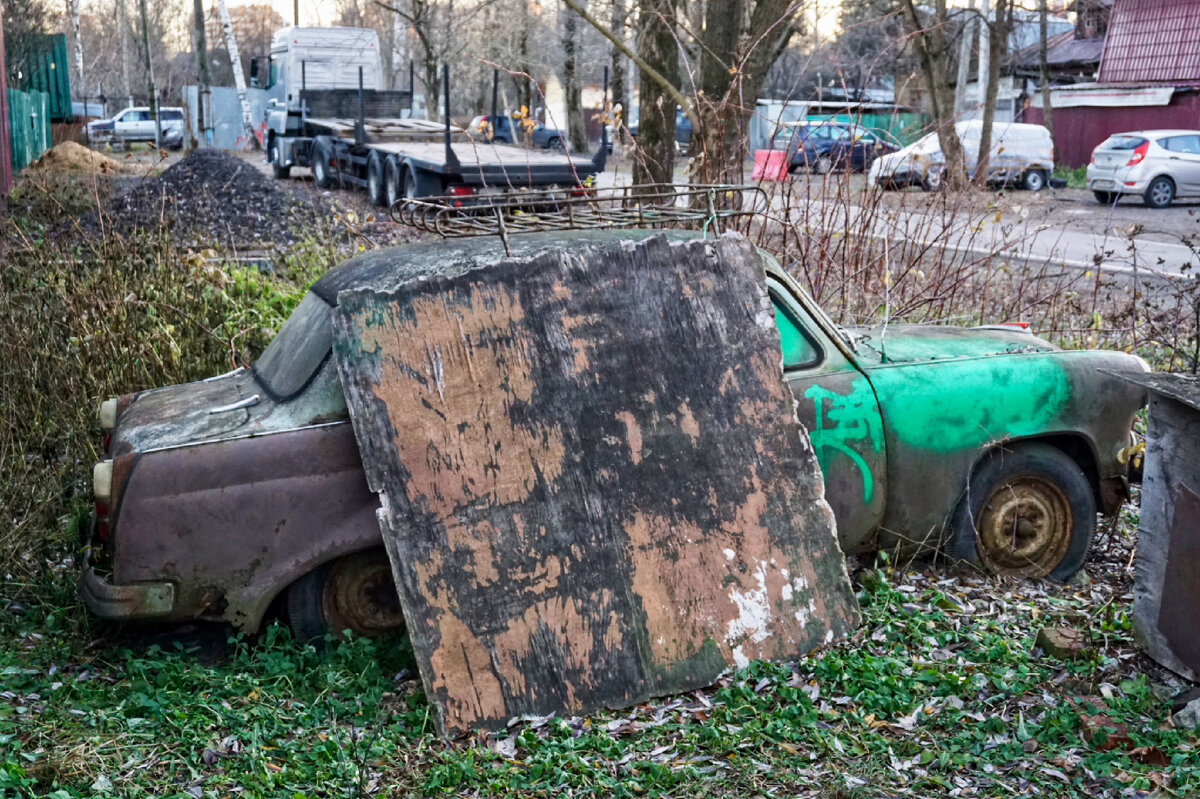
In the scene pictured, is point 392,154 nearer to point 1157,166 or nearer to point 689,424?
point 1157,166

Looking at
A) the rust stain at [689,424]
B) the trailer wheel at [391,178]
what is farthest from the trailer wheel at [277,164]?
the rust stain at [689,424]

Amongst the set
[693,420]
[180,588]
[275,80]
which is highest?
[275,80]

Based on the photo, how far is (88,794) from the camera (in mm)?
3389

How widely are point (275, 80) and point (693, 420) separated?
90.3 ft

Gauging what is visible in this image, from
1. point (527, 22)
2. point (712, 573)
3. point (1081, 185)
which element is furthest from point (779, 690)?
point (527, 22)

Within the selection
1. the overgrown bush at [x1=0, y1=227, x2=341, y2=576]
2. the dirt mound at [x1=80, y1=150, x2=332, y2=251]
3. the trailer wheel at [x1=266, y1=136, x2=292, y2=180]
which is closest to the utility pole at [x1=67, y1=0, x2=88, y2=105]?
the trailer wheel at [x1=266, y1=136, x2=292, y2=180]

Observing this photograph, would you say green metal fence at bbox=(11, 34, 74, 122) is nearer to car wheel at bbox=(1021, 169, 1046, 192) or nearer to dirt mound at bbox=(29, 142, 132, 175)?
dirt mound at bbox=(29, 142, 132, 175)

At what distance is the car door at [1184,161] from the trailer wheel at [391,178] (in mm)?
14711

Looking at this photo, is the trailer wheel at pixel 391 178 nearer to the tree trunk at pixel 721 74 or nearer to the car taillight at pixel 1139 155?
the tree trunk at pixel 721 74

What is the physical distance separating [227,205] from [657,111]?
28.3ft

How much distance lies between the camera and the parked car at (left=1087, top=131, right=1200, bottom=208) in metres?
21.9

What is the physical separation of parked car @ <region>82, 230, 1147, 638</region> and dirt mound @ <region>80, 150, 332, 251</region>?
5.73 metres

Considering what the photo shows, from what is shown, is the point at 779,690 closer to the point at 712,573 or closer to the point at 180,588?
the point at 712,573

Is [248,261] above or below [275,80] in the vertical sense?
below
